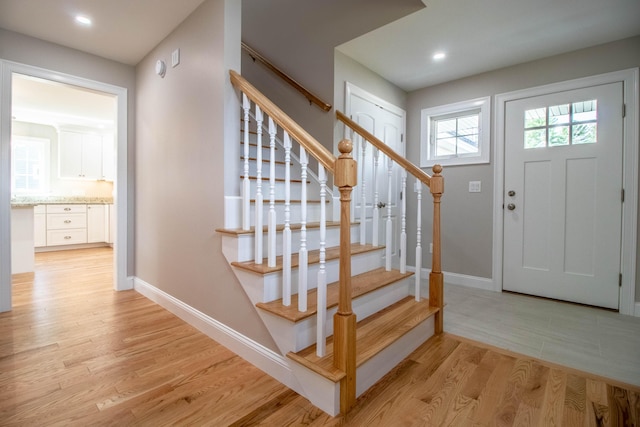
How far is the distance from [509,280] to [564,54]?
220cm

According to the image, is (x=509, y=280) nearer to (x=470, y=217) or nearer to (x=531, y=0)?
(x=470, y=217)

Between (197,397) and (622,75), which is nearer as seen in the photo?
(197,397)

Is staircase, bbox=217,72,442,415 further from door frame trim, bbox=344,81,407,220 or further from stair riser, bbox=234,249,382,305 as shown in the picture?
door frame trim, bbox=344,81,407,220

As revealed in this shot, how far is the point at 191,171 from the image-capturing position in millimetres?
2150

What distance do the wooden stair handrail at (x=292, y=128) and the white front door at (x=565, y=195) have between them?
8.28ft

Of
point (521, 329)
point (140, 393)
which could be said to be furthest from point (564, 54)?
point (140, 393)

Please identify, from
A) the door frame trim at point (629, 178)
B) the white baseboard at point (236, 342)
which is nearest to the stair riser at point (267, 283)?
the white baseboard at point (236, 342)

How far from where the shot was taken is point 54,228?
203 inches

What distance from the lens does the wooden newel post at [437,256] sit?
2.09 meters

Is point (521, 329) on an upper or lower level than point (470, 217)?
lower

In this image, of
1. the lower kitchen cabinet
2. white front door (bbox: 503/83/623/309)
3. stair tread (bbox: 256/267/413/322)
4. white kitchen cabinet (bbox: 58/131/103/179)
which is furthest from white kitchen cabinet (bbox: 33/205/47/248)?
white front door (bbox: 503/83/623/309)

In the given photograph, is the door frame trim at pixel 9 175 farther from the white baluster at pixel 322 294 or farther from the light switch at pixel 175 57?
the white baluster at pixel 322 294

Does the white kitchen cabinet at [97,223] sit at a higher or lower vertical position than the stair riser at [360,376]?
higher

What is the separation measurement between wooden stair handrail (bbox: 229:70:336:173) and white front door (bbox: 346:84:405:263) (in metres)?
1.15
